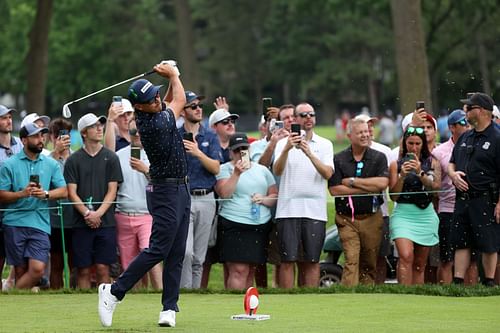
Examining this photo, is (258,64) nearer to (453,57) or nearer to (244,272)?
(453,57)

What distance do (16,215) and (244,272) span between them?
281 centimetres

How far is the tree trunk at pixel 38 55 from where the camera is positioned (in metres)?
30.5

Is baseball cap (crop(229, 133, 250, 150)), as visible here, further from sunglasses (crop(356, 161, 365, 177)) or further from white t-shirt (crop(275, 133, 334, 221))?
sunglasses (crop(356, 161, 365, 177))

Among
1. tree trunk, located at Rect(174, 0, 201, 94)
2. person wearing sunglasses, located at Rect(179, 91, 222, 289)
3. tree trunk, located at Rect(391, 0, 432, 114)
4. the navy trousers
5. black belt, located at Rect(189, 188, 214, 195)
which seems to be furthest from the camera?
tree trunk, located at Rect(174, 0, 201, 94)

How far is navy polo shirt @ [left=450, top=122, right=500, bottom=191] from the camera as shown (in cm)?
1291

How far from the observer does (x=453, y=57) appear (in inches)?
2783

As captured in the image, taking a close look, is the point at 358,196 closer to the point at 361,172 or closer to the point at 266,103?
the point at 361,172

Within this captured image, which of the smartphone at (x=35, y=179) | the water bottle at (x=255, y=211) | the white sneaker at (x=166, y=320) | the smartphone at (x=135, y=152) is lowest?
the white sneaker at (x=166, y=320)

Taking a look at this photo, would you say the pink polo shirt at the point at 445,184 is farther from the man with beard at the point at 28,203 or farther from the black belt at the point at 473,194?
the man with beard at the point at 28,203

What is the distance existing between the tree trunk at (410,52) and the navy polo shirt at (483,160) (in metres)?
8.61

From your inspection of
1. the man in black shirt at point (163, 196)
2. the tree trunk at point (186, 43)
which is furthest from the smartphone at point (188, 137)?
the tree trunk at point (186, 43)

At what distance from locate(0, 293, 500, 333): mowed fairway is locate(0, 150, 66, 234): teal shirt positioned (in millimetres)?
1262

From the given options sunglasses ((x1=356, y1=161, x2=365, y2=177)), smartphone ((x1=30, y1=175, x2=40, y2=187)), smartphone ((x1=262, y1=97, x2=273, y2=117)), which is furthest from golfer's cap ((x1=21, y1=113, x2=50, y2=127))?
sunglasses ((x1=356, y1=161, x2=365, y2=177))

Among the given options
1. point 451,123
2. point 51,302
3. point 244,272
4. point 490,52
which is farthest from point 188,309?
point 490,52
